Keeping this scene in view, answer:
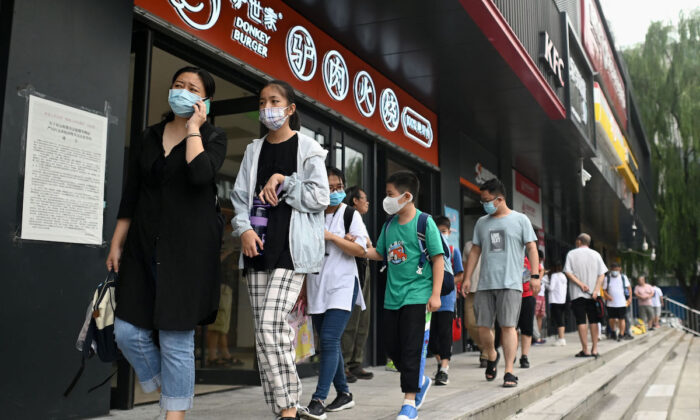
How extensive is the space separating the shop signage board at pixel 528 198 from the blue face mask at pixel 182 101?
1102cm

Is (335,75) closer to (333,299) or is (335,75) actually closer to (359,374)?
(359,374)

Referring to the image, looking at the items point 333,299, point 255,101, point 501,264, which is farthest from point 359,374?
point 255,101

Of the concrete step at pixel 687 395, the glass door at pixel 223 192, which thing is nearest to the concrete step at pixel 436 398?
the glass door at pixel 223 192

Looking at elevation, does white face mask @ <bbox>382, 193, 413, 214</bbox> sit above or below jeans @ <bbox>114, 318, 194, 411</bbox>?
above

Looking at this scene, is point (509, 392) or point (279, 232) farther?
point (509, 392)

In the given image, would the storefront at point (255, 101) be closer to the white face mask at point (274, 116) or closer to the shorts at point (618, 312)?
the white face mask at point (274, 116)

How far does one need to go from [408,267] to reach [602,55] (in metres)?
13.4

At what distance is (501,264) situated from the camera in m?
5.78

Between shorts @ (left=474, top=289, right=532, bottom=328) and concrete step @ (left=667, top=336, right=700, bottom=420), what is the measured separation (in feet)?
6.71

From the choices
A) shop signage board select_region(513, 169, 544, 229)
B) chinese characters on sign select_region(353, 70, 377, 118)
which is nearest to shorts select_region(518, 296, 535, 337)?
chinese characters on sign select_region(353, 70, 377, 118)

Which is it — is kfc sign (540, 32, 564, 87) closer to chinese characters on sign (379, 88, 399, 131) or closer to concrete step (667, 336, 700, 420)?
chinese characters on sign (379, 88, 399, 131)

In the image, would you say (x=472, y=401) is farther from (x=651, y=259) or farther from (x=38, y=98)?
(x=651, y=259)

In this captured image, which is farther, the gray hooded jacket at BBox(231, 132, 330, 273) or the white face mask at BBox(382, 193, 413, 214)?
the white face mask at BBox(382, 193, 413, 214)

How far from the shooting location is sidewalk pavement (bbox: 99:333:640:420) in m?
4.01
